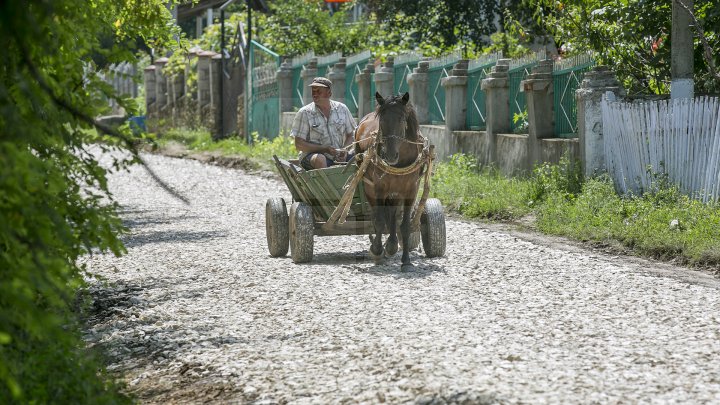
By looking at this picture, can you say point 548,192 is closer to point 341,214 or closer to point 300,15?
point 341,214

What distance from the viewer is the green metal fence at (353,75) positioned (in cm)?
2736

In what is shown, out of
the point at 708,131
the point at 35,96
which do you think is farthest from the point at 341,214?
the point at 35,96

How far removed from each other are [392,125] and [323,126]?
1506 mm

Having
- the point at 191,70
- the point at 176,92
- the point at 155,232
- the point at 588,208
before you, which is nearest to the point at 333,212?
the point at 588,208

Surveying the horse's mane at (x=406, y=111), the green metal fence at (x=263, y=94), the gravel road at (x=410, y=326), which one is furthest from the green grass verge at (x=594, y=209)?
the green metal fence at (x=263, y=94)

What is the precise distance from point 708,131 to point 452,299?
18.3 feet

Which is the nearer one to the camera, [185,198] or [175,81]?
[185,198]

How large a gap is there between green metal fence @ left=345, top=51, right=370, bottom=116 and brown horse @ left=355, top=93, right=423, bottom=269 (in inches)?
609

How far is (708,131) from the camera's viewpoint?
14.0 meters

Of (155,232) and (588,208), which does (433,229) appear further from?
(155,232)

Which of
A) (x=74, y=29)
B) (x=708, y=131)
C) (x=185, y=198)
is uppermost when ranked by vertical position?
(x=74, y=29)

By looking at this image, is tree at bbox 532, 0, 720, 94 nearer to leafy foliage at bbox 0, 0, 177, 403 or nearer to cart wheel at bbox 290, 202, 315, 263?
cart wheel at bbox 290, 202, 315, 263

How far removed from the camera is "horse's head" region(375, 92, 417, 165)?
1098 centimetres

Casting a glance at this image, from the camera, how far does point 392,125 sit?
1098 centimetres
